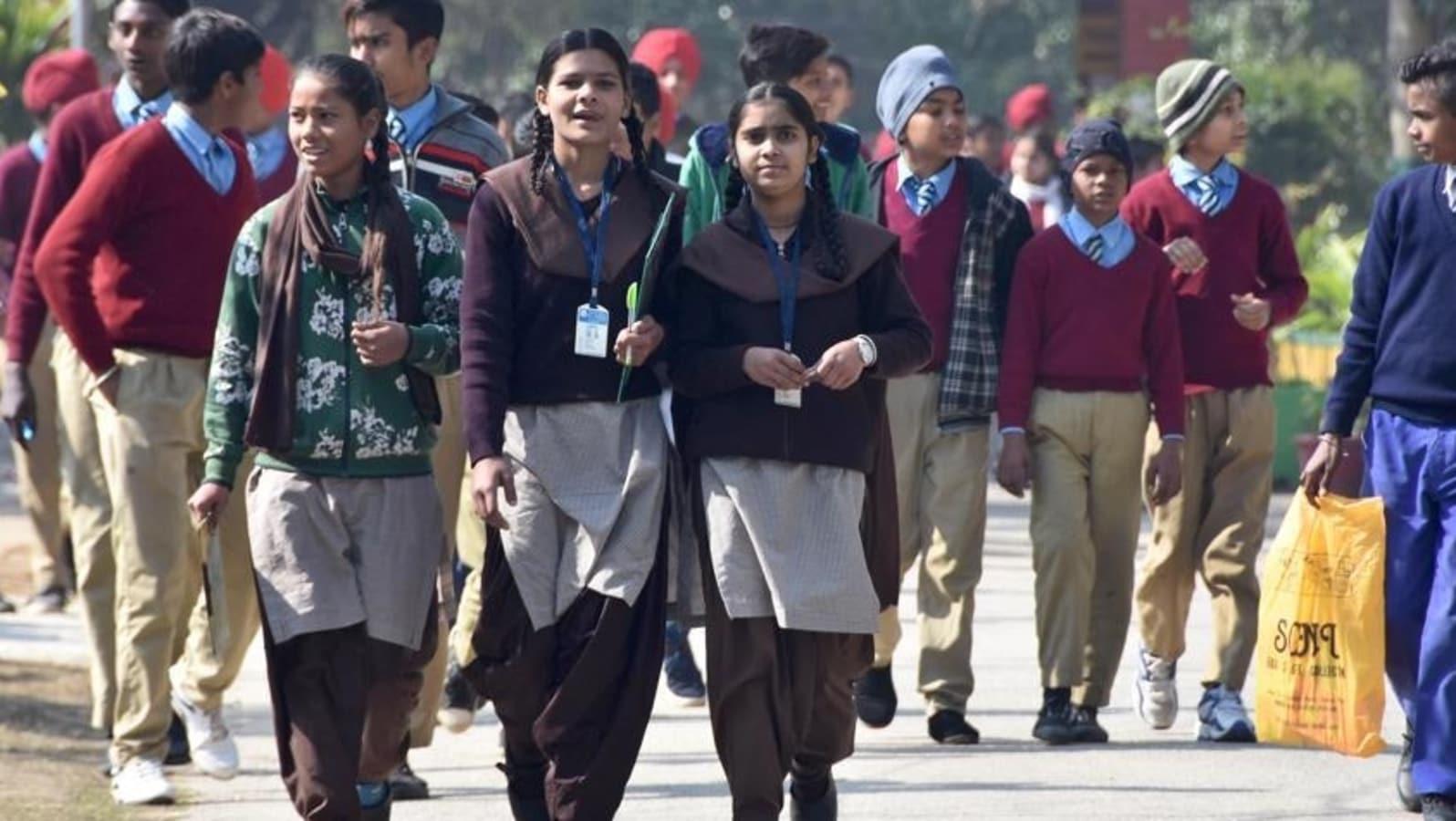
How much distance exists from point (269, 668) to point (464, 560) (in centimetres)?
241

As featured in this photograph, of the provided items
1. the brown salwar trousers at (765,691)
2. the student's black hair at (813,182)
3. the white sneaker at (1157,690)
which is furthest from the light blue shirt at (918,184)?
the brown salwar trousers at (765,691)

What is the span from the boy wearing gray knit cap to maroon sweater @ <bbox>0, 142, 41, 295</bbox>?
4.41 m

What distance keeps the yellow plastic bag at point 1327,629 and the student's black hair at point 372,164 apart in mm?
2527

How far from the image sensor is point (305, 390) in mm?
7035

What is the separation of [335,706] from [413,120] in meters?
1.96

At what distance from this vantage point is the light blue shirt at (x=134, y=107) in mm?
9188

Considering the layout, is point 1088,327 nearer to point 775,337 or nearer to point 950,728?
point 950,728

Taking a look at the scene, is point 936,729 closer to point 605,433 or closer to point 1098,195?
point 1098,195

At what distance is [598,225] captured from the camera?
712cm

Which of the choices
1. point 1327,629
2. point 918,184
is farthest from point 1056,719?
point 918,184

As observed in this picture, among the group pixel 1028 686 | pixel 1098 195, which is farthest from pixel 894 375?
pixel 1028 686

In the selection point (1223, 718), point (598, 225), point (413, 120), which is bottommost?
point (1223, 718)

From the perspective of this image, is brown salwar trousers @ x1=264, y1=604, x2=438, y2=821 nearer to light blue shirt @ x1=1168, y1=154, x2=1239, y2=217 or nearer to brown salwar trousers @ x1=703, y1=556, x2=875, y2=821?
brown salwar trousers @ x1=703, y1=556, x2=875, y2=821

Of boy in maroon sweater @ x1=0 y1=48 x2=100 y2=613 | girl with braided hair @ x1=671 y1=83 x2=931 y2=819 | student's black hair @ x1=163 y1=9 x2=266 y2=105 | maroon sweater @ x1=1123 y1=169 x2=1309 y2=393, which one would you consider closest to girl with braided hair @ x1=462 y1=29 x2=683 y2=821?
girl with braided hair @ x1=671 y1=83 x2=931 y2=819
